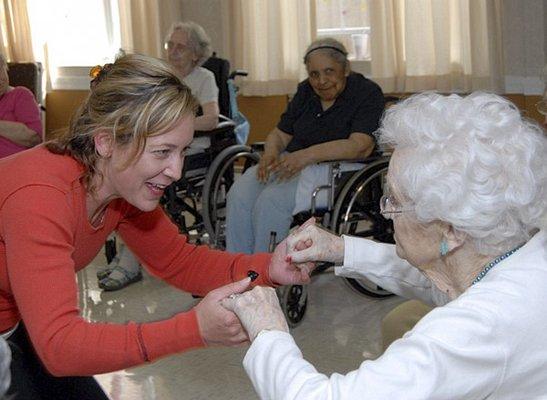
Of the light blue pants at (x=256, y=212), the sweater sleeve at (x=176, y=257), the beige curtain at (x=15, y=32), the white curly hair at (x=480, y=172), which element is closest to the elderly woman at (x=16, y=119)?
the light blue pants at (x=256, y=212)

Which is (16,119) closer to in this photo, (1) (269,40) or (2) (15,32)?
(1) (269,40)

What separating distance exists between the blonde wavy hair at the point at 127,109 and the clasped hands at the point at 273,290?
1.20 ft

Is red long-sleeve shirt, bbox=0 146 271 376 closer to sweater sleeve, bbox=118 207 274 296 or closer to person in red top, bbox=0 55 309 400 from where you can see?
person in red top, bbox=0 55 309 400

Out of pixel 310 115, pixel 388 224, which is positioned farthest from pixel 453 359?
pixel 310 115

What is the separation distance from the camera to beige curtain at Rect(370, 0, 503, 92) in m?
4.82

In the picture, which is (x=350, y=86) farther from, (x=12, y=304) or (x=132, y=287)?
(x=12, y=304)

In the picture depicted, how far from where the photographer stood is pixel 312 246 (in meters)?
1.84

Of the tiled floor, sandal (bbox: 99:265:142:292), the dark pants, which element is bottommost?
the tiled floor

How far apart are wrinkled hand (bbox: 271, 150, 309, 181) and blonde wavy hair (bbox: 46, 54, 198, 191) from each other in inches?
75.5

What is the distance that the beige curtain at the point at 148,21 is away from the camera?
6.13 meters

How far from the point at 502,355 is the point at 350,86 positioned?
2678mm

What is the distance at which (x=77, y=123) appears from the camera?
1712 millimetres

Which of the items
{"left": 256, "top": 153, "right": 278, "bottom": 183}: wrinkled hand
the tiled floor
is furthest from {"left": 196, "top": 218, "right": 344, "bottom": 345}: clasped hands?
{"left": 256, "top": 153, "right": 278, "bottom": 183}: wrinkled hand

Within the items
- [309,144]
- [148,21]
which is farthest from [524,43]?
[148,21]
